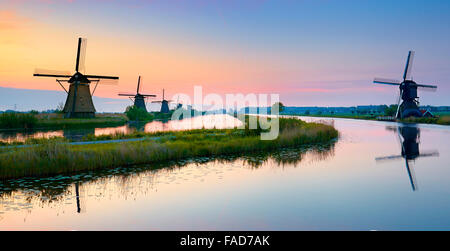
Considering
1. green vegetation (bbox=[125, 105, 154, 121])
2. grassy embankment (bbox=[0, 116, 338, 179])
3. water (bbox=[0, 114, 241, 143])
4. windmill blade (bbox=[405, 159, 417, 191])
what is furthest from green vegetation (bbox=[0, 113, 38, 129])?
windmill blade (bbox=[405, 159, 417, 191])

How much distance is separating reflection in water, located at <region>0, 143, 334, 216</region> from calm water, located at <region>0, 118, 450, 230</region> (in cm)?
4

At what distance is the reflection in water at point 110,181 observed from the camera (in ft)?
30.9

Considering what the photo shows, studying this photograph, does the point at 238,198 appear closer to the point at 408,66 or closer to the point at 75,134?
the point at 75,134

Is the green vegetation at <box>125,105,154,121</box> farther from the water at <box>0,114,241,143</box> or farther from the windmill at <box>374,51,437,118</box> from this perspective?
the windmill at <box>374,51,437,118</box>

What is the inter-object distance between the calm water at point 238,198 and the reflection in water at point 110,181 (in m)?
0.04

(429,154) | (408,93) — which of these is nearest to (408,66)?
(408,93)

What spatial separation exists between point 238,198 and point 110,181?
5529 mm

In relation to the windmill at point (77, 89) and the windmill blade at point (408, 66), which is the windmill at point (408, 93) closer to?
the windmill blade at point (408, 66)

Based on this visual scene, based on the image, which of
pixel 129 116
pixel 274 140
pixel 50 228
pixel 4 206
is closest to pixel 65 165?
pixel 4 206

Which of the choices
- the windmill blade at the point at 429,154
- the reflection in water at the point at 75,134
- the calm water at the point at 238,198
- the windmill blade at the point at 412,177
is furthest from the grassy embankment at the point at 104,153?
the windmill blade at the point at 412,177

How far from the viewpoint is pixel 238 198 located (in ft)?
33.0

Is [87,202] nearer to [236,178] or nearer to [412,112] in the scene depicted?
[236,178]

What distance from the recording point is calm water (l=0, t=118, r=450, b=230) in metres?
7.74
